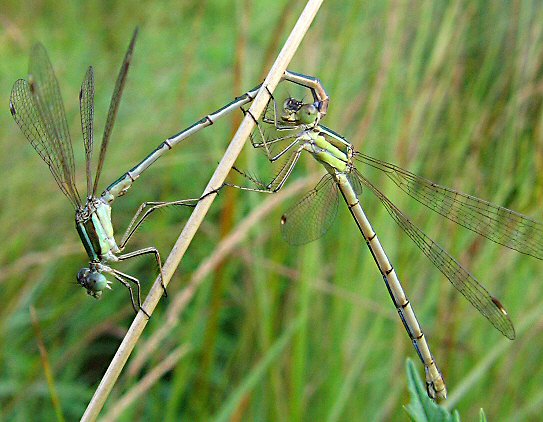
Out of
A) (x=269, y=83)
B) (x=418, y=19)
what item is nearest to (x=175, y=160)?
(x=418, y=19)

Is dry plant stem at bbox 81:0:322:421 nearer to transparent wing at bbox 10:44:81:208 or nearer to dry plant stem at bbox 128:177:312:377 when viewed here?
transparent wing at bbox 10:44:81:208

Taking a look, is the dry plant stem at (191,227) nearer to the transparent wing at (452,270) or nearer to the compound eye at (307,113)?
the compound eye at (307,113)

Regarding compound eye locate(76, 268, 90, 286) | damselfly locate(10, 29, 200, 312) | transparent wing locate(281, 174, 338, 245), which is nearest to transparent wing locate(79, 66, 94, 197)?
damselfly locate(10, 29, 200, 312)

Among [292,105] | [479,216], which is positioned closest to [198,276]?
[292,105]

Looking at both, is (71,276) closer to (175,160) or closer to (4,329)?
(4,329)

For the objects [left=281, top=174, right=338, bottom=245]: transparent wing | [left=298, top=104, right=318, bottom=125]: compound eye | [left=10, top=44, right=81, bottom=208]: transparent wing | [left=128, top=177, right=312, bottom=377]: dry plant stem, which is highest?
[left=298, top=104, right=318, bottom=125]: compound eye

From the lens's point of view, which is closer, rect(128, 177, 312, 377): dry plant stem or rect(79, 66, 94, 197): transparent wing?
rect(79, 66, 94, 197): transparent wing

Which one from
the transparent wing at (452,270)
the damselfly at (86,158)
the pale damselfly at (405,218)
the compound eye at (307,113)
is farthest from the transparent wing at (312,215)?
the damselfly at (86,158)
